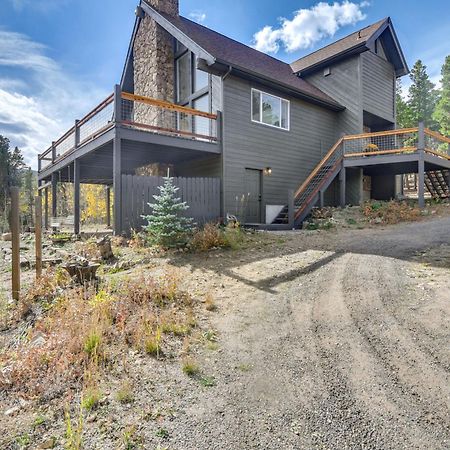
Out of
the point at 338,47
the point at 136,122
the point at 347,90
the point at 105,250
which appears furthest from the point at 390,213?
the point at 136,122

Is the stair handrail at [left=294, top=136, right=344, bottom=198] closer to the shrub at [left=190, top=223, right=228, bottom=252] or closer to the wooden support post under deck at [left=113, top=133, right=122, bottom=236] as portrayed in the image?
the shrub at [left=190, top=223, right=228, bottom=252]

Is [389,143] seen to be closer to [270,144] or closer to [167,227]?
[270,144]

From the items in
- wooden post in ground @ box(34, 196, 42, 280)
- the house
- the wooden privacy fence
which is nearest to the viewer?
wooden post in ground @ box(34, 196, 42, 280)

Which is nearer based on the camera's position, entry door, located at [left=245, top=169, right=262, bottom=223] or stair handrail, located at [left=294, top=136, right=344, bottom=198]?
entry door, located at [left=245, top=169, right=262, bottom=223]

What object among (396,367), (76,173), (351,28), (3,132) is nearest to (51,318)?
(396,367)

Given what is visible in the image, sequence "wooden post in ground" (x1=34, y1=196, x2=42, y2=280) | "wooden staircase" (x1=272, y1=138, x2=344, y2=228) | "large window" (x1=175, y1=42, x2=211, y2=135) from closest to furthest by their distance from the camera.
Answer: "wooden post in ground" (x1=34, y1=196, x2=42, y2=280) → "wooden staircase" (x1=272, y1=138, x2=344, y2=228) → "large window" (x1=175, y1=42, x2=211, y2=135)

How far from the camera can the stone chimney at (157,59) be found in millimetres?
12648

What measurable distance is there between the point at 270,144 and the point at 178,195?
15.8 ft

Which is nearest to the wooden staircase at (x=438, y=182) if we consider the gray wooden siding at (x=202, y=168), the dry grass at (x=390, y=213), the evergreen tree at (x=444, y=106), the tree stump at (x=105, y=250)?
the dry grass at (x=390, y=213)

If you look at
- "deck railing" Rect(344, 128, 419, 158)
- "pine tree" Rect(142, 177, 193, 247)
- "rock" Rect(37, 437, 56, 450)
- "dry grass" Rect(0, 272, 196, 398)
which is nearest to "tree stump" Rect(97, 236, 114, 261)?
"pine tree" Rect(142, 177, 193, 247)

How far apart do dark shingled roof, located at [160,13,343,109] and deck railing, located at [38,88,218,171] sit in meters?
2.26

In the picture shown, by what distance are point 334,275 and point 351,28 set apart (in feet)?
57.4

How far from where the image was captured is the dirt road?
1979mm

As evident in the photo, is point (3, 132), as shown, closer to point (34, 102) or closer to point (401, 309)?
point (34, 102)
